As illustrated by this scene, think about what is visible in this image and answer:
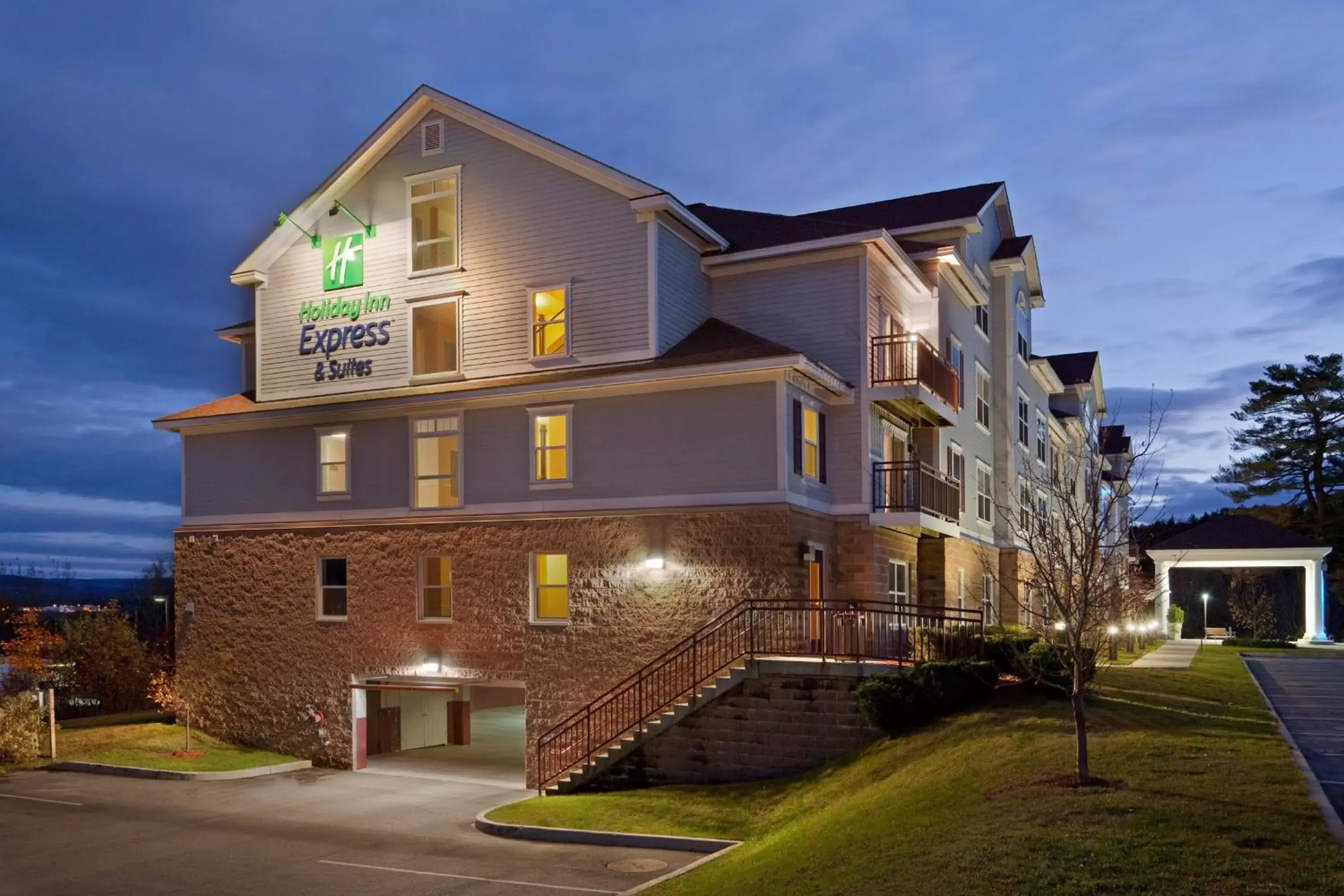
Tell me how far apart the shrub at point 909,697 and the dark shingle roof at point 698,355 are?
250 inches

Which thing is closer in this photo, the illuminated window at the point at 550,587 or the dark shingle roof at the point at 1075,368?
the illuminated window at the point at 550,587

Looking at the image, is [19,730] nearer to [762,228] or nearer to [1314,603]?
[762,228]

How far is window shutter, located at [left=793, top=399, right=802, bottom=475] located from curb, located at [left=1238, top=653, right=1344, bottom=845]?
918 cm

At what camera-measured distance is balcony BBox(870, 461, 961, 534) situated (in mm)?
24125

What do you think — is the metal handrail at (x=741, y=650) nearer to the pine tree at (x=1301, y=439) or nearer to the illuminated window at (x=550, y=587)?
the illuminated window at (x=550, y=587)

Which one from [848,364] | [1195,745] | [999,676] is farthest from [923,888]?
[848,364]

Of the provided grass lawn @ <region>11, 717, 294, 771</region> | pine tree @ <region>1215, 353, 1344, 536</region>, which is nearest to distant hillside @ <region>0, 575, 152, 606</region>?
grass lawn @ <region>11, 717, 294, 771</region>

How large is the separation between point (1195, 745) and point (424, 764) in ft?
58.1

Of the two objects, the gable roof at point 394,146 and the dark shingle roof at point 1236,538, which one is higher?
the gable roof at point 394,146

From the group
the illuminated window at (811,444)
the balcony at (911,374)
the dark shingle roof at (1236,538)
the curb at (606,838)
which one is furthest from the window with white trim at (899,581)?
the dark shingle roof at (1236,538)

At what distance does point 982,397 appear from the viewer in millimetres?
35344

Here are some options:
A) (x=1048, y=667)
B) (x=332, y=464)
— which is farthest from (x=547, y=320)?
(x=1048, y=667)

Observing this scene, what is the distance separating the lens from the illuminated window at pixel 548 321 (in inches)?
1024

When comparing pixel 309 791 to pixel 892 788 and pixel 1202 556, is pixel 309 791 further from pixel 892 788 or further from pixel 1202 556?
pixel 1202 556
